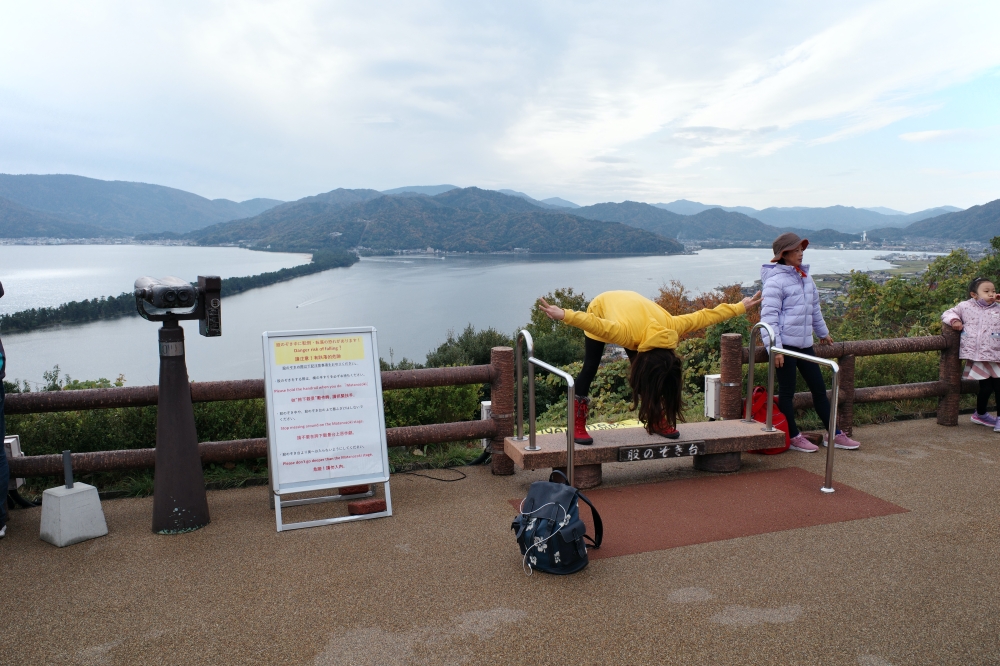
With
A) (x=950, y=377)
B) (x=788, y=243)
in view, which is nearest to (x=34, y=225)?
(x=788, y=243)

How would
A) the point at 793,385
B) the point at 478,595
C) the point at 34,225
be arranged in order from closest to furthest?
1. the point at 478,595
2. the point at 793,385
3. the point at 34,225

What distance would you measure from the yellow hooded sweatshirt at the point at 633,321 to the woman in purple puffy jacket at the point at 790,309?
81cm

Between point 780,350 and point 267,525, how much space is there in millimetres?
3737

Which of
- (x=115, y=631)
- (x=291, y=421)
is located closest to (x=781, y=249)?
(x=291, y=421)

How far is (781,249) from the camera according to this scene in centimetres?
522

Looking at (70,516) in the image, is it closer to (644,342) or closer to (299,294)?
(644,342)

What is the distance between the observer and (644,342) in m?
4.35

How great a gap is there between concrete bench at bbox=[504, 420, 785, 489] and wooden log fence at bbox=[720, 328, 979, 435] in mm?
471

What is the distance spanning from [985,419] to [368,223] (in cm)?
11964

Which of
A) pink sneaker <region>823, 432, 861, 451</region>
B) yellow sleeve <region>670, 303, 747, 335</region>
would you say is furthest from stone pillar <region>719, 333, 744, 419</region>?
yellow sleeve <region>670, 303, 747, 335</region>

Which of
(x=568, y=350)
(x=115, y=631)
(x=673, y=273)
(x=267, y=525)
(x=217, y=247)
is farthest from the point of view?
(x=217, y=247)

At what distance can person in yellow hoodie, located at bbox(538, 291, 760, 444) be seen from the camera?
434cm

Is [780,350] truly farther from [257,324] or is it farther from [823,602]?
[257,324]

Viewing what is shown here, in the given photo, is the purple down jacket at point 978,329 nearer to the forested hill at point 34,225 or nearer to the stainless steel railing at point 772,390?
the stainless steel railing at point 772,390
